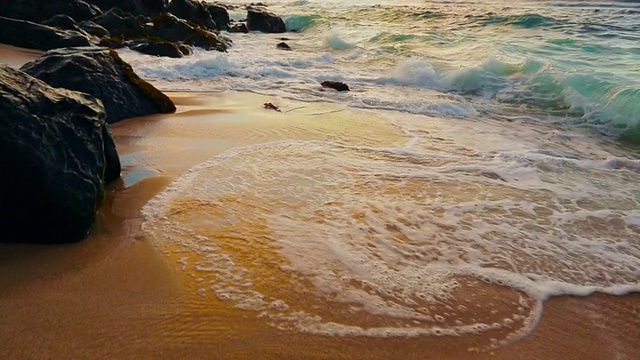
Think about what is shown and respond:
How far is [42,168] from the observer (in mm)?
2941

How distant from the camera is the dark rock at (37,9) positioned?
17.0 meters

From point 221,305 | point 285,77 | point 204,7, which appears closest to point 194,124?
point 221,305

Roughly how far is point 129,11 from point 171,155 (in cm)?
1848

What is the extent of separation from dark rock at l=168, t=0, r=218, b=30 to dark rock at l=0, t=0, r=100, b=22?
16.2 ft

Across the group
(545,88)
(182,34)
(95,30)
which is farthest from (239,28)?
(545,88)

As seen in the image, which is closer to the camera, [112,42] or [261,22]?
[112,42]

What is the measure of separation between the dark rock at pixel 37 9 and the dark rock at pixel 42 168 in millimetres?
16832

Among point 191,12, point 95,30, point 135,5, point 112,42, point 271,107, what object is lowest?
point 271,107

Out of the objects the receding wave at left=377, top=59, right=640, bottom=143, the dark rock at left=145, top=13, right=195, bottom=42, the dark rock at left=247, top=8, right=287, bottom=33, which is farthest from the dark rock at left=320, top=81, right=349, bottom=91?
the dark rock at left=247, top=8, right=287, bottom=33

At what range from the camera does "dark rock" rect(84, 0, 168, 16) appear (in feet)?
66.9

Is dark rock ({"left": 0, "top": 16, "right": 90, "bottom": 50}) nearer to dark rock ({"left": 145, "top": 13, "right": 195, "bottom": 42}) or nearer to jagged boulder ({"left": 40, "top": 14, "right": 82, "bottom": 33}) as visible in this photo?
jagged boulder ({"left": 40, "top": 14, "right": 82, "bottom": 33})

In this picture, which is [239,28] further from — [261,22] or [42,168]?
[42,168]

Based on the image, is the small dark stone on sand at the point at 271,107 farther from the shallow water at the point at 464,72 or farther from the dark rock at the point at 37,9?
the dark rock at the point at 37,9

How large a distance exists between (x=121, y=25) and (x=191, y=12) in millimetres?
6151
